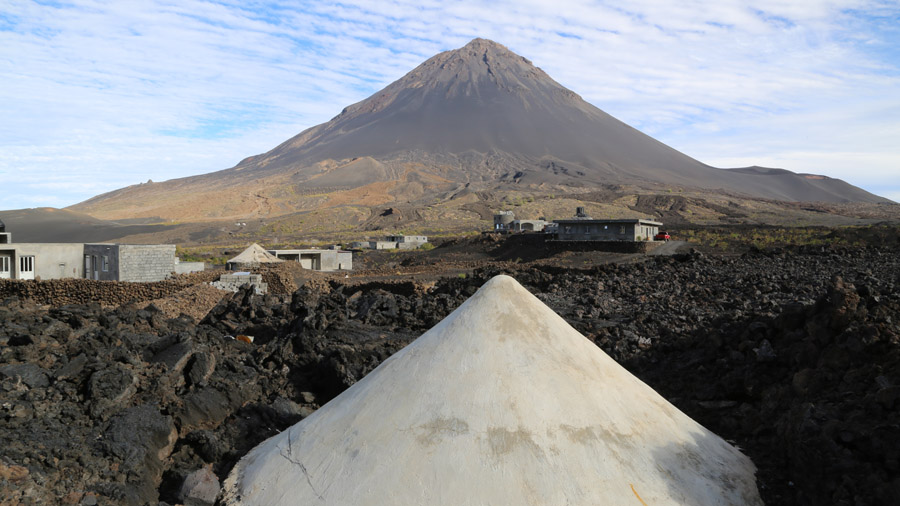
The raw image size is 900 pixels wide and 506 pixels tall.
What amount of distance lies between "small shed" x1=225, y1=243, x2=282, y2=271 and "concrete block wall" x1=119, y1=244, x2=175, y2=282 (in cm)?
401

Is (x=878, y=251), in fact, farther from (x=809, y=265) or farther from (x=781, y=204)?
(x=781, y=204)

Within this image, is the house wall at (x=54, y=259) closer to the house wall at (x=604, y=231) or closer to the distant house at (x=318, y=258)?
the distant house at (x=318, y=258)

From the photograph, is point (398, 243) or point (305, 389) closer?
point (305, 389)

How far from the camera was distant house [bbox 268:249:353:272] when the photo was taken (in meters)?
35.2

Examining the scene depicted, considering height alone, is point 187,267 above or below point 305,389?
above

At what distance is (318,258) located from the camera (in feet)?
121

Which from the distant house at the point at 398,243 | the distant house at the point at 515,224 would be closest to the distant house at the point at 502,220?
the distant house at the point at 515,224

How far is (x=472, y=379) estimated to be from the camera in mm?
5660

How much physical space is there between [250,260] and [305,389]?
Answer: 2063 centimetres

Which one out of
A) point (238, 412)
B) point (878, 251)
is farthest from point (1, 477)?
point (878, 251)

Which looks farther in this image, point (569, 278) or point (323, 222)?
point (323, 222)

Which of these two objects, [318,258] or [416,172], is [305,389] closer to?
[318,258]

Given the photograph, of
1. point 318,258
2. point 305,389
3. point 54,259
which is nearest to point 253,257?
point 318,258

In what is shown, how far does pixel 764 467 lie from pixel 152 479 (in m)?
6.42
